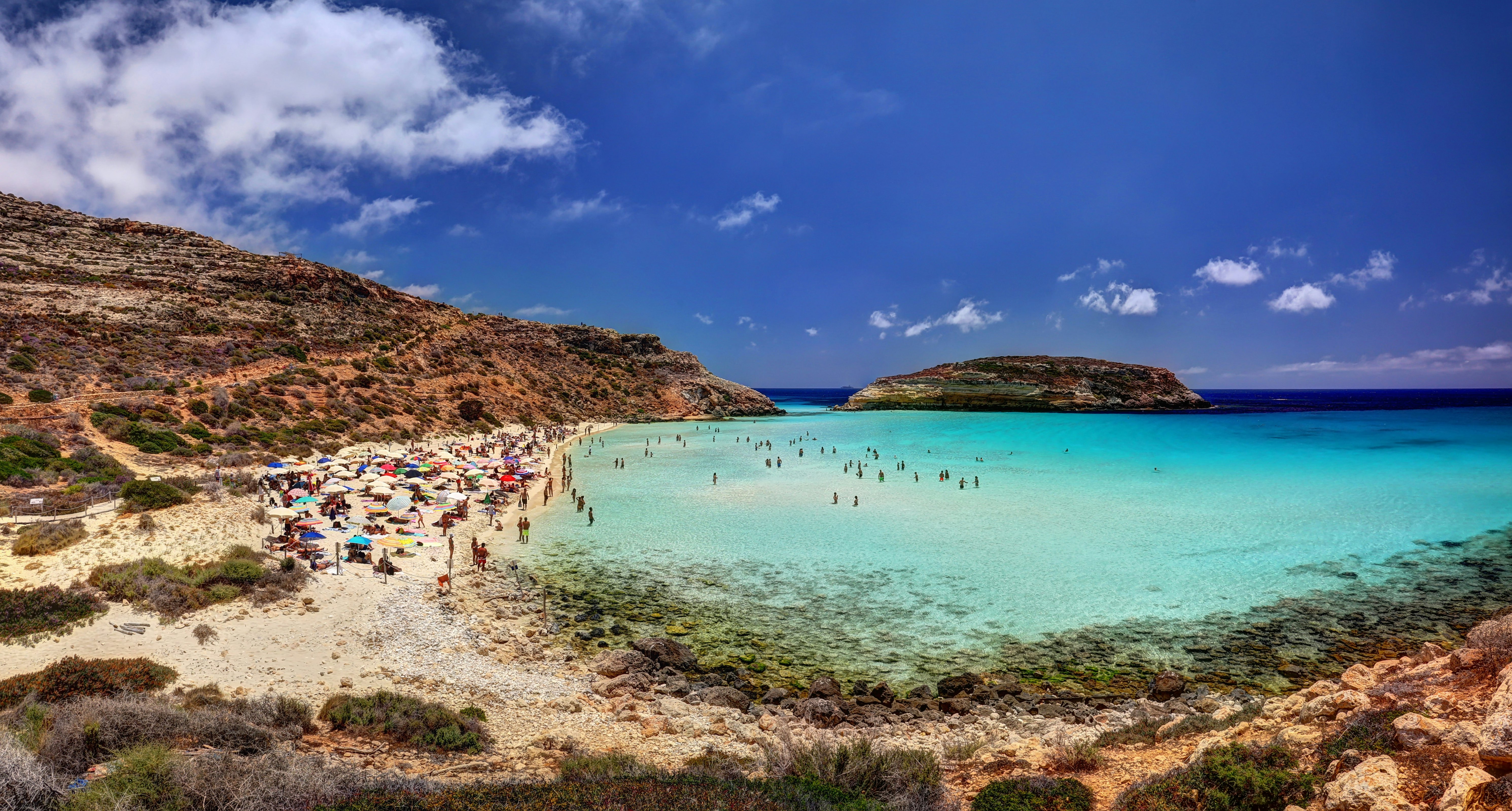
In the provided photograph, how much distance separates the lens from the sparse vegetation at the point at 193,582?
490 inches

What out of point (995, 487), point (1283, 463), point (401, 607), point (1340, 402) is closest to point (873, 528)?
point (995, 487)

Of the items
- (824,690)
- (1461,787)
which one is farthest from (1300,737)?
(824,690)

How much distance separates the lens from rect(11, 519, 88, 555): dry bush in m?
13.9

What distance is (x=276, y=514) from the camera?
18.5 meters

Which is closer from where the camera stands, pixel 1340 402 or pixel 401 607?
pixel 401 607

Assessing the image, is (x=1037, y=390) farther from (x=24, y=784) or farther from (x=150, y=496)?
(x=24, y=784)

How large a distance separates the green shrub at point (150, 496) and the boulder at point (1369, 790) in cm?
2594

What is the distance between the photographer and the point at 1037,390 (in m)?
113

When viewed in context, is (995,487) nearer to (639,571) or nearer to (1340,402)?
(639,571)

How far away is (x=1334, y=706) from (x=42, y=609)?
68.1 feet

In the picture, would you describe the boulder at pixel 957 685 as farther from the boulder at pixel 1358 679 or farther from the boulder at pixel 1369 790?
the boulder at pixel 1369 790

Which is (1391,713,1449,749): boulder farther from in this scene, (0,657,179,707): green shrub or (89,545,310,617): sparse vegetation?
(89,545,310,617): sparse vegetation

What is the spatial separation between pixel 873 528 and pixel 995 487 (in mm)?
12457

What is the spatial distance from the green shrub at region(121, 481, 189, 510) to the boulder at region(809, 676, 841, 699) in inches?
786
